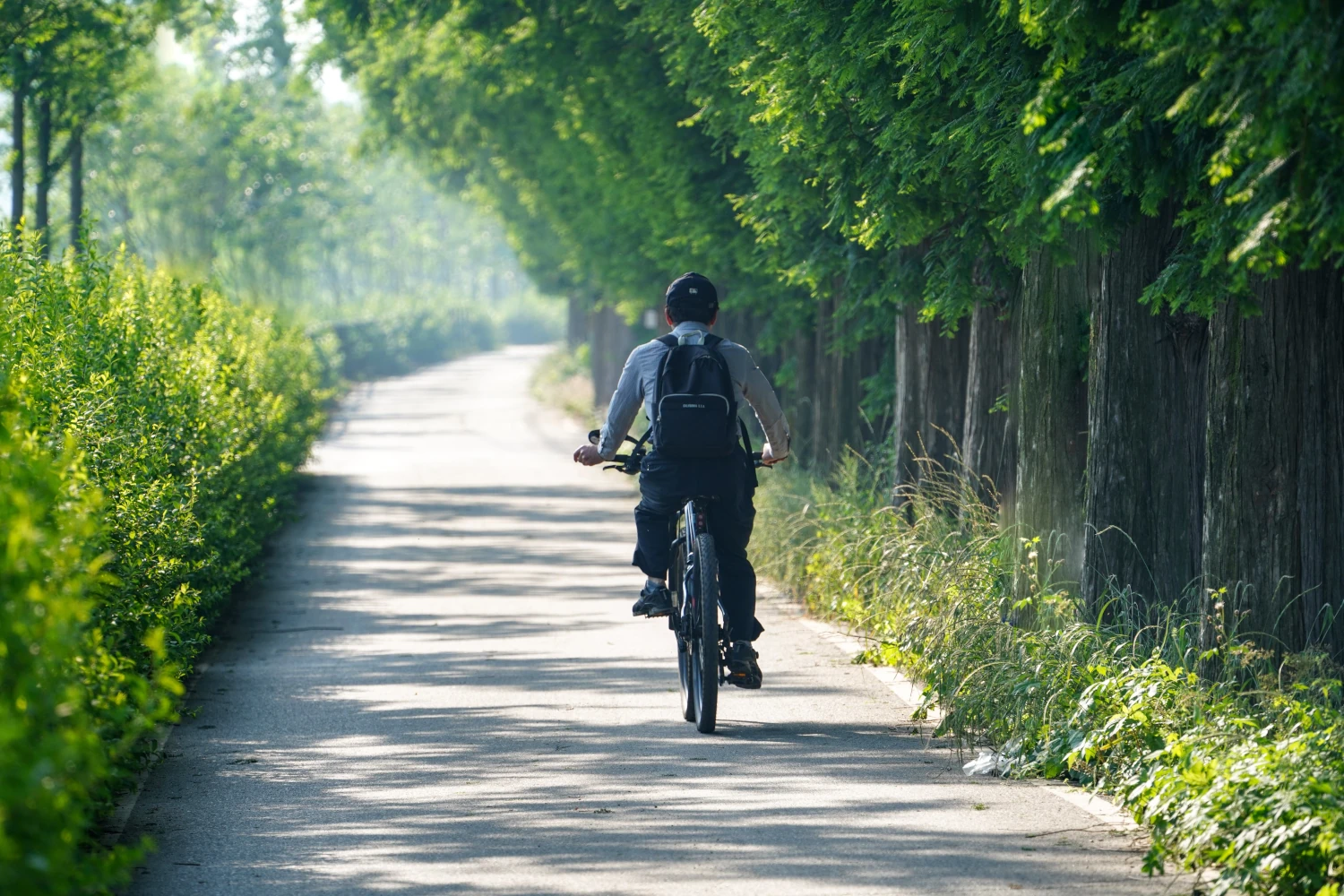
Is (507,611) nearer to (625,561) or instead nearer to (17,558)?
(625,561)

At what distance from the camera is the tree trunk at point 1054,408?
9414mm

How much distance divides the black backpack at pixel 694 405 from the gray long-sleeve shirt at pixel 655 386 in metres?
0.08

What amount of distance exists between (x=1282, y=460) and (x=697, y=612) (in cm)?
258

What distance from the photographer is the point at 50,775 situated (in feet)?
12.3

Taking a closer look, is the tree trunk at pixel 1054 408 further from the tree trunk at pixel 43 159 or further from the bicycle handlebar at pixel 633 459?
the tree trunk at pixel 43 159

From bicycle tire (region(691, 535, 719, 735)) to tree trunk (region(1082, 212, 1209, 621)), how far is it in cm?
185

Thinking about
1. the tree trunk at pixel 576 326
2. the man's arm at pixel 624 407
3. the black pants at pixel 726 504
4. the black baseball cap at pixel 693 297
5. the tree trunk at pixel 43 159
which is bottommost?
the black pants at pixel 726 504

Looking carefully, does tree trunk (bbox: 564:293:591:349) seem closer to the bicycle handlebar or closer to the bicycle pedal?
the bicycle handlebar

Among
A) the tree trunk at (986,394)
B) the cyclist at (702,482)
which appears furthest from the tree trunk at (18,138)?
the cyclist at (702,482)

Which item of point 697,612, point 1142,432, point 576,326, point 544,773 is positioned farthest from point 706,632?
point 576,326

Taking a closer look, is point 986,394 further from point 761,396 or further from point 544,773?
point 544,773

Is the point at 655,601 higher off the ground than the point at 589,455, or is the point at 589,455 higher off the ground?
the point at 589,455

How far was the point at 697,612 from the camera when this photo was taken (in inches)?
326

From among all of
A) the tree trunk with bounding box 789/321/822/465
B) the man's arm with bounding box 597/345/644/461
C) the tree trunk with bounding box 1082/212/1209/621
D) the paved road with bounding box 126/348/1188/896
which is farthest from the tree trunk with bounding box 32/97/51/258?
the tree trunk with bounding box 1082/212/1209/621
